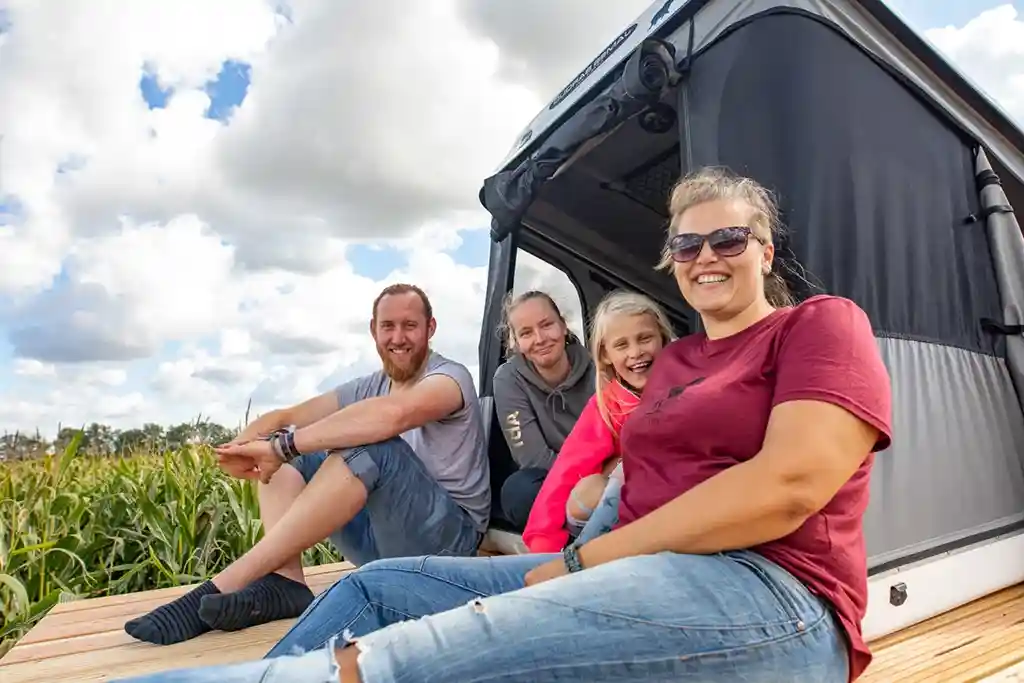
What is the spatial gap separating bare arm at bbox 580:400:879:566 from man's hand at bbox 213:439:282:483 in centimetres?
141

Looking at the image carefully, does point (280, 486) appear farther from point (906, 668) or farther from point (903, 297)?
point (903, 297)

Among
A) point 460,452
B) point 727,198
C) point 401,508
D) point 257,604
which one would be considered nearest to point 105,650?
point 257,604

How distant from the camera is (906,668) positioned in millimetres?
1524

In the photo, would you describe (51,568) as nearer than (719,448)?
No

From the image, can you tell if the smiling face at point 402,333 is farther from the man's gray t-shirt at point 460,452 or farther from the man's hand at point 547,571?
the man's hand at point 547,571

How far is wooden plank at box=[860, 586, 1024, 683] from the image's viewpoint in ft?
Answer: 4.86

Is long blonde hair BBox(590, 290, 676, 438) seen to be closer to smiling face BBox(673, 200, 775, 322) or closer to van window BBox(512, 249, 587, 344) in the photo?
smiling face BBox(673, 200, 775, 322)

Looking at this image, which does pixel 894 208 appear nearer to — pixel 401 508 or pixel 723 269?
pixel 723 269

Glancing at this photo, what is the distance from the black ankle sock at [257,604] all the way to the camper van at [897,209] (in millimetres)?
1337

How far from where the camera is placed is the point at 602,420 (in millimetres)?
1841

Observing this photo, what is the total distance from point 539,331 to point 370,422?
0.63m

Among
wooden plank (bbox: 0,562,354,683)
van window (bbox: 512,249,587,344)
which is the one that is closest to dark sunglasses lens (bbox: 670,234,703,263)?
wooden plank (bbox: 0,562,354,683)

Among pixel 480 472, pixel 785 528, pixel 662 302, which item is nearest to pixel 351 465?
pixel 480 472

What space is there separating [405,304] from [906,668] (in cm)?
166
